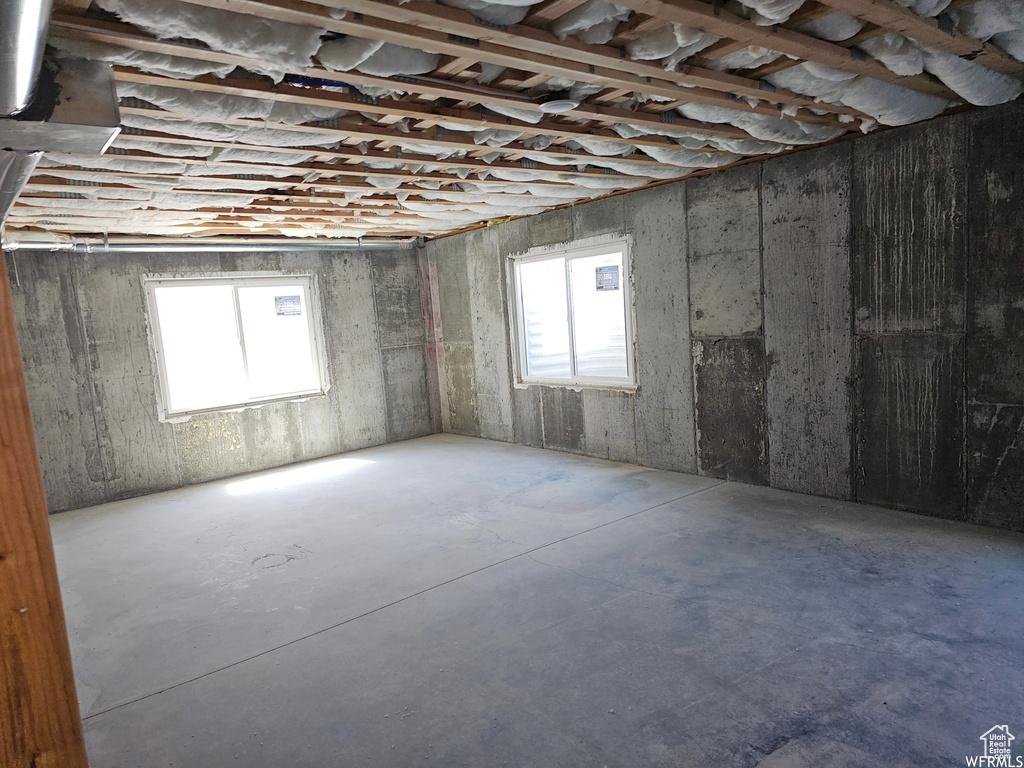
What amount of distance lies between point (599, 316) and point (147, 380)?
4463 millimetres

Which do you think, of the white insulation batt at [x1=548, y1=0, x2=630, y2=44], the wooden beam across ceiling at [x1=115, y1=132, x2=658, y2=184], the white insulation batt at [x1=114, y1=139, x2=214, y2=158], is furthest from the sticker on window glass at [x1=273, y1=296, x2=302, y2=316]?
the white insulation batt at [x1=548, y1=0, x2=630, y2=44]

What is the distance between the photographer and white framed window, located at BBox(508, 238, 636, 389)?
18.8ft

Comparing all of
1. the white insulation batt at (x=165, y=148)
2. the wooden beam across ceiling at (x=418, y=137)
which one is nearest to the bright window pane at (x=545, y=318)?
the wooden beam across ceiling at (x=418, y=137)

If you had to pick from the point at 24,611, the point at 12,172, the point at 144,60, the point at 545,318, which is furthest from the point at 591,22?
the point at 545,318

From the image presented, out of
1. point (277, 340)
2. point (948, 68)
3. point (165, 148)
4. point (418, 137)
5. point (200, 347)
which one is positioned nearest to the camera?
point (948, 68)

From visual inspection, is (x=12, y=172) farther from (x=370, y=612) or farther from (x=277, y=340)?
(x=277, y=340)

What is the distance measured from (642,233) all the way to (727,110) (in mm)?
2231

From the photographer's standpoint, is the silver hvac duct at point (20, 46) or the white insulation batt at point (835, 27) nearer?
the silver hvac duct at point (20, 46)

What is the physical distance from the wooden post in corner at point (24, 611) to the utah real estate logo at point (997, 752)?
2.44 m

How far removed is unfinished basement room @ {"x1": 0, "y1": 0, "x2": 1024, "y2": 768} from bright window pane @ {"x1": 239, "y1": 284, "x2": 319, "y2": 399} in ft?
0.12

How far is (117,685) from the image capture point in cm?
283

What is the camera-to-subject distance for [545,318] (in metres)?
6.55

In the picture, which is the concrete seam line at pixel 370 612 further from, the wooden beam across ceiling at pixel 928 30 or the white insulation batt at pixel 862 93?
the wooden beam across ceiling at pixel 928 30

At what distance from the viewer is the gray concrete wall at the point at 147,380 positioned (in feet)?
18.8
